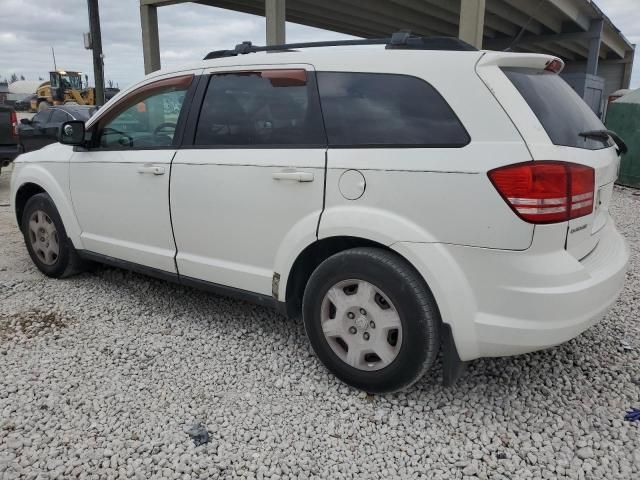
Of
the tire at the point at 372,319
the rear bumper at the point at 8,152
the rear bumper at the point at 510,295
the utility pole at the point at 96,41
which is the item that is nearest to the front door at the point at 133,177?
the tire at the point at 372,319

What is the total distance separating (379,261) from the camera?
2.56 meters

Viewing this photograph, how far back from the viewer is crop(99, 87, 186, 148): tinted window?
3.52 m

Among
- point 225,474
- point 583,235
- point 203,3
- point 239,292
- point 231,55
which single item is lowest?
point 225,474

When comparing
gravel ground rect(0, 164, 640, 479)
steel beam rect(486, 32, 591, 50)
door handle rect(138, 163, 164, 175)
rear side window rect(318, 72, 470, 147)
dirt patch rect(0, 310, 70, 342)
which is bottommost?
gravel ground rect(0, 164, 640, 479)

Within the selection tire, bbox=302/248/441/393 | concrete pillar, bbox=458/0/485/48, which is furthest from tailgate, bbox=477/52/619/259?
concrete pillar, bbox=458/0/485/48

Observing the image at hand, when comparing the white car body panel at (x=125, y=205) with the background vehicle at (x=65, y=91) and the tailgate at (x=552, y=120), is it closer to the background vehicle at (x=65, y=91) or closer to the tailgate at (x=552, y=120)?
the tailgate at (x=552, y=120)

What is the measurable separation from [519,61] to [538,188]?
2.41 feet

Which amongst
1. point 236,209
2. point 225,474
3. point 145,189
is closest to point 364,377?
point 225,474

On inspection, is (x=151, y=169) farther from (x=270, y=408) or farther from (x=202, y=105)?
(x=270, y=408)

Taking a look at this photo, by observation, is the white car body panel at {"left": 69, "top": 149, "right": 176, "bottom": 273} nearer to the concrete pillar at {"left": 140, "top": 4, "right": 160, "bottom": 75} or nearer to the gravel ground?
the gravel ground

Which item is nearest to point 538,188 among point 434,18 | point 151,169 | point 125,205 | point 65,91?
point 151,169

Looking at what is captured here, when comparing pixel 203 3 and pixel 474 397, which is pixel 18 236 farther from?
pixel 203 3

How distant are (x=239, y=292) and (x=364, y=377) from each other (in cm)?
97

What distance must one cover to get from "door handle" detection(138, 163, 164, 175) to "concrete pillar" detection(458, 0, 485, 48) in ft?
22.5
